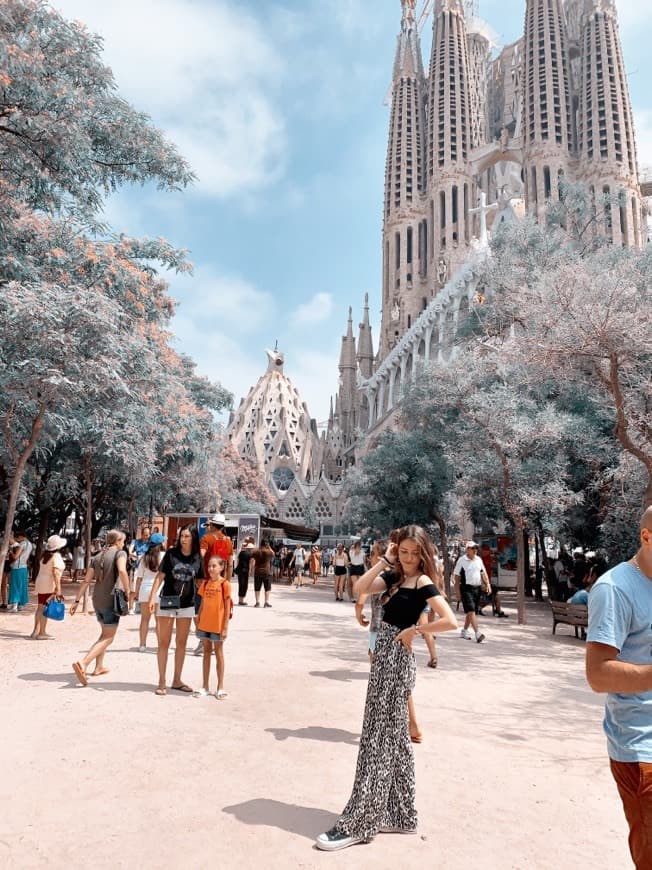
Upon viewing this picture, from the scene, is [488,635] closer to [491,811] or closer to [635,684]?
[491,811]

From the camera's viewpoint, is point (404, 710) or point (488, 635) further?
point (488, 635)

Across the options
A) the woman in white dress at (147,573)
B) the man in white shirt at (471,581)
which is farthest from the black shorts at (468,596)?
the woman in white dress at (147,573)

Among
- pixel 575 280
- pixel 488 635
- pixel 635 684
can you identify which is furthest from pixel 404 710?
pixel 575 280

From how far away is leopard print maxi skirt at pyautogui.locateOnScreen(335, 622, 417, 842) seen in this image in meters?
3.13

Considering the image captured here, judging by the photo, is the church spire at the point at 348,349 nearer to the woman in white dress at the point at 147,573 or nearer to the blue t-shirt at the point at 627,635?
the woman in white dress at the point at 147,573

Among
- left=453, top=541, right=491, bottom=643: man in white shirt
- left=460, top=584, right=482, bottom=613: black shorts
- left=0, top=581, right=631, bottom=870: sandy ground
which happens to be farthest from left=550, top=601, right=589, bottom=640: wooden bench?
left=0, top=581, right=631, bottom=870: sandy ground

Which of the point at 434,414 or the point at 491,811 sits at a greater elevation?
the point at 434,414

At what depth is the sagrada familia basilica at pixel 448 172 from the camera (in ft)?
190

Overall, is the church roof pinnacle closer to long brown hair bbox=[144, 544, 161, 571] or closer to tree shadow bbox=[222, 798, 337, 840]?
long brown hair bbox=[144, 544, 161, 571]

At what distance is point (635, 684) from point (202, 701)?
453 cm

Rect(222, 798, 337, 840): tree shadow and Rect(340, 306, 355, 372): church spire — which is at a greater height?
Rect(340, 306, 355, 372): church spire

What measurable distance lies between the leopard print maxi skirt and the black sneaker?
2cm

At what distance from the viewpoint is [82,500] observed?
21.6 meters

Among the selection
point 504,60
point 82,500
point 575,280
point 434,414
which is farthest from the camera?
point 504,60
